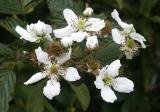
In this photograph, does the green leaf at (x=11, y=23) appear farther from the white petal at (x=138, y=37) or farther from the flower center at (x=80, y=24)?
the white petal at (x=138, y=37)

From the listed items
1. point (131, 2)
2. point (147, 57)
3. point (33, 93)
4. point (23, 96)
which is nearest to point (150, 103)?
point (147, 57)

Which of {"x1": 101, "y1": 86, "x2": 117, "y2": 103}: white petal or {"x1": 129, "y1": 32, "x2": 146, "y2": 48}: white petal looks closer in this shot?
{"x1": 101, "y1": 86, "x2": 117, "y2": 103}: white petal

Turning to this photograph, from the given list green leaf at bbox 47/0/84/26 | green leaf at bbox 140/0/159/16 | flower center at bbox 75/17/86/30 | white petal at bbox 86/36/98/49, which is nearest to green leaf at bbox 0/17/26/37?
green leaf at bbox 47/0/84/26

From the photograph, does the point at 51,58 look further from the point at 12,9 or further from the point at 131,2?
the point at 131,2

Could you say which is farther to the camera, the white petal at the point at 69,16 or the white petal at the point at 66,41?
the white petal at the point at 69,16

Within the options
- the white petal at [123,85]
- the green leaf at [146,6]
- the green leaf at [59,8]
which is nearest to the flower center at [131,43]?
the white petal at [123,85]

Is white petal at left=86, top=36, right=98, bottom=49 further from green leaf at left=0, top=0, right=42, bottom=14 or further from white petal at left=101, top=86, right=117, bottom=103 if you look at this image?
green leaf at left=0, top=0, right=42, bottom=14

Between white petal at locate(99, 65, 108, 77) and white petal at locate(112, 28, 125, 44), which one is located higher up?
white petal at locate(112, 28, 125, 44)
